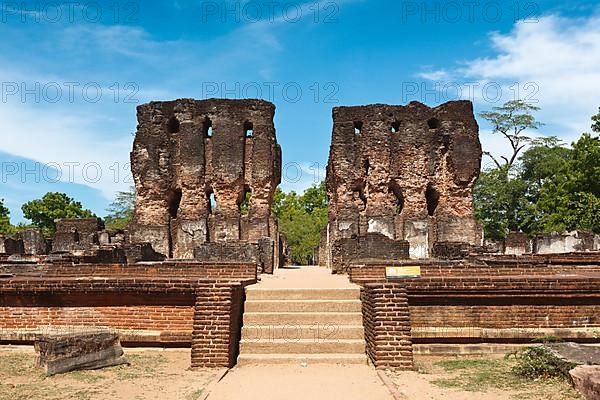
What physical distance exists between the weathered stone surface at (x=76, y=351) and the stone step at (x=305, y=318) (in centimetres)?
197

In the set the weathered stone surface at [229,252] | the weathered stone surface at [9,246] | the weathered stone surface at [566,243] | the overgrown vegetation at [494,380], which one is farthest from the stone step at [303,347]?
the weathered stone surface at [9,246]

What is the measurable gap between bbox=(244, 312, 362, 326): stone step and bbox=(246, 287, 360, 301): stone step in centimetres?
53

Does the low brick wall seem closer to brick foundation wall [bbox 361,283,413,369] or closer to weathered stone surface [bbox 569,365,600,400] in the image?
brick foundation wall [bbox 361,283,413,369]

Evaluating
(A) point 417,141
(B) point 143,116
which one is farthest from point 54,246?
(A) point 417,141

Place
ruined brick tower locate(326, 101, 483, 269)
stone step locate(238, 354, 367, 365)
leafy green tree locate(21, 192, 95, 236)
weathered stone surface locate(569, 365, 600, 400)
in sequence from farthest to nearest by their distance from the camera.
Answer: leafy green tree locate(21, 192, 95, 236)
ruined brick tower locate(326, 101, 483, 269)
stone step locate(238, 354, 367, 365)
weathered stone surface locate(569, 365, 600, 400)

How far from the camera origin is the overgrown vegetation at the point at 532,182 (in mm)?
31500

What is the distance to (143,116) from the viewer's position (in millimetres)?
27984

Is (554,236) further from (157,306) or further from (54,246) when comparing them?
(54,246)

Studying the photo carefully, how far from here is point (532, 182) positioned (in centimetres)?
Answer: 4425

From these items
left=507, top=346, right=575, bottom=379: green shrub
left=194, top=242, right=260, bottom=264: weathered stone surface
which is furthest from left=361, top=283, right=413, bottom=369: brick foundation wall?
left=194, top=242, right=260, bottom=264: weathered stone surface

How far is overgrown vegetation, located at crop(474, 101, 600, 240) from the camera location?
31500 mm

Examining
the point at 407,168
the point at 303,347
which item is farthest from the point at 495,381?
the point at 407,168

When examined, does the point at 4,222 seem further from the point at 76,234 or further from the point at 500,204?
the point at 500,204

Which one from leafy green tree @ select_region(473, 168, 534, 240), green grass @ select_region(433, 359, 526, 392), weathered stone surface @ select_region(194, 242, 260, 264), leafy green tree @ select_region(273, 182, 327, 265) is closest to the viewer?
green grass @ select_region(433, 359, 526, 392)
